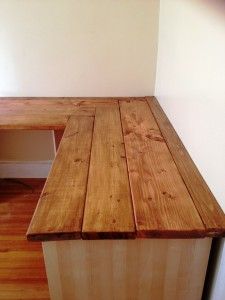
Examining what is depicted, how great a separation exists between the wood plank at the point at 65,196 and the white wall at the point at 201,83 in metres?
0.43

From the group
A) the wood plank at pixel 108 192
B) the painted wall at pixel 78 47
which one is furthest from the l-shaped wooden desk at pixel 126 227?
the painted wall at pixel 78 47

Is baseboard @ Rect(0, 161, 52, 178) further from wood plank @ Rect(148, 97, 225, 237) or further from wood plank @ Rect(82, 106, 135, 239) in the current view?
wood plank @ Rect(148, 97, 225, 237)

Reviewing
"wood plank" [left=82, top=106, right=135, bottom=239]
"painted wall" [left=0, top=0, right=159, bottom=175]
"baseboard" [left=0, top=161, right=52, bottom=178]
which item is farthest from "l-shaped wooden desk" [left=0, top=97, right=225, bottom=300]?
"baseboard" [left=0, top=161, right=52, bottom=178]

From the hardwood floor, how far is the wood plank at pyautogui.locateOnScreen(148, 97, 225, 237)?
838mm

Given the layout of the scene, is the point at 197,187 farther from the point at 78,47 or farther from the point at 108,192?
the point at 78,47

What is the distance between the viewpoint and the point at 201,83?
3.43 feet

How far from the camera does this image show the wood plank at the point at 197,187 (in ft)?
2.80

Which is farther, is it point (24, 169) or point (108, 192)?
point (24, 169)

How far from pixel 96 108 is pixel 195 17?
0.89m

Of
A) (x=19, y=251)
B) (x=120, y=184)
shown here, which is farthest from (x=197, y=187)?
(x=19, y=251)

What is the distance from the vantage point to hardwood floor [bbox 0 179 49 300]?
4.54ft

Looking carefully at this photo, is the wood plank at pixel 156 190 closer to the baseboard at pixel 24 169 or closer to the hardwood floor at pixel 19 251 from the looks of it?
the hardwood floor at pixel 19 251

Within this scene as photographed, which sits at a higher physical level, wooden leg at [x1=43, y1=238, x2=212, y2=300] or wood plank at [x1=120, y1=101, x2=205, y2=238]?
wood plank at [x1=120, y1=101, x2=205, y2=238]

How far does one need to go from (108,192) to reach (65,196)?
0.14 meters
